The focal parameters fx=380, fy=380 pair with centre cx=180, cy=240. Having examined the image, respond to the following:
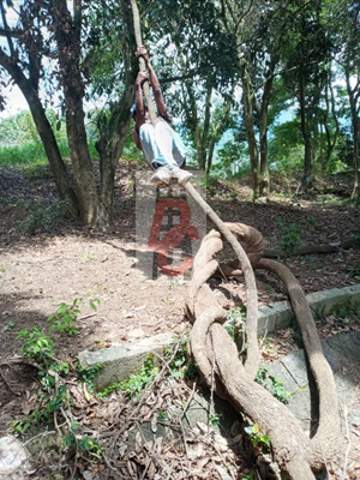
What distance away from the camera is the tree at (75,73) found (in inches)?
149

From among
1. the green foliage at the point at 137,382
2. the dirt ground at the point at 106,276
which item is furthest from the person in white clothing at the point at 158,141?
the green foliage at the point at 137,382

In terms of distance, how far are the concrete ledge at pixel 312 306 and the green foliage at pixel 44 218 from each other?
2.88 m

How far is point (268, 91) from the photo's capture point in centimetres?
631

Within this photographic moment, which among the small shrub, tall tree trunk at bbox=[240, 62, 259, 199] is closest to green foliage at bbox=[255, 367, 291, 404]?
the small shrub

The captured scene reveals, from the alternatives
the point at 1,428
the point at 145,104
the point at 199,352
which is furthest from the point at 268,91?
the point at 1,428

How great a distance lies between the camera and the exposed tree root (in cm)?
137

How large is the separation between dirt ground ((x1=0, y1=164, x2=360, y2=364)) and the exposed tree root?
275 mm

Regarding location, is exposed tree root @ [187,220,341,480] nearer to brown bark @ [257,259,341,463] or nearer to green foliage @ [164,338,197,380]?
brown bark @ [257,259,341,463]

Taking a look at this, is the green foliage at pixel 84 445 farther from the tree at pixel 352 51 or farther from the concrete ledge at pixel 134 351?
the tree at pixel 352 51

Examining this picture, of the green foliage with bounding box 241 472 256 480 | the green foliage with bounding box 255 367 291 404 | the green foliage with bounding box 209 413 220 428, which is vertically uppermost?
the green foliage with bounding box 255 367 291 404

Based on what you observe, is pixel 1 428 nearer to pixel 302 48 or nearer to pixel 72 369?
pixel 72 369

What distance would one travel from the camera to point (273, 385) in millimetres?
1935

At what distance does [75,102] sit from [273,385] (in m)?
3.45

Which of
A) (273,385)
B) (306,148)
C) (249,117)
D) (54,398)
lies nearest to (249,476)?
(273,385)
